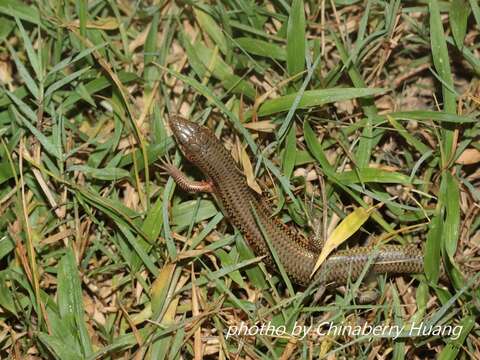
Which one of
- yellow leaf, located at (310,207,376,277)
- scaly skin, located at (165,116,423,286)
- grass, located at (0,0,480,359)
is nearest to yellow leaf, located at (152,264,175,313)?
grass, located at (0,0,480,359)

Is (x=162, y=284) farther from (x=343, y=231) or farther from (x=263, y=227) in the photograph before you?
(x=343, y=231)

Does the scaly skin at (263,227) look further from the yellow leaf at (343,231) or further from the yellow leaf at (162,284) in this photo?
the yellow leaf at (162,284)

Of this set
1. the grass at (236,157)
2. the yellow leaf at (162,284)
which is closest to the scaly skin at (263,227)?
the grass at (236,157)

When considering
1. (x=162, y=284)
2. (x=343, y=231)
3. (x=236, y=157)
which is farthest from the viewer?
(x=236, y=157)

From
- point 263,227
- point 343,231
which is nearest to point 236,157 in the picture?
point 263,227

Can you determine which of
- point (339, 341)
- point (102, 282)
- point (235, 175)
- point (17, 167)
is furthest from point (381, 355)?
point (17, 167)

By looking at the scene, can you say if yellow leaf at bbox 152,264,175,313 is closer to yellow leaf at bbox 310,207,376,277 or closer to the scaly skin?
the scaly skin

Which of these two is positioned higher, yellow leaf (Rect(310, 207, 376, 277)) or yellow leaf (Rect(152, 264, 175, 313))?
yellow leaf (Rect(310, 207, 376, 277))

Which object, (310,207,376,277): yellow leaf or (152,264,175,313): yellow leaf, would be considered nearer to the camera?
(310,207,376,277): yellow leaf
